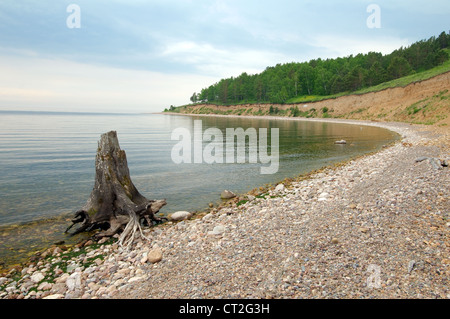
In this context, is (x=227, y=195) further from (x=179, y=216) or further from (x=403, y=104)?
(x=403, y=104)

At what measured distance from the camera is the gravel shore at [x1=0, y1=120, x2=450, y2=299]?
17.1 ft

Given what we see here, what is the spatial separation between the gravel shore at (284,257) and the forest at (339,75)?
110 meters

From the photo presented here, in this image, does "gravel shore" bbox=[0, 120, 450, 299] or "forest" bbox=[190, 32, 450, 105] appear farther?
"forest" bbox=[190, 32, 450, 105]

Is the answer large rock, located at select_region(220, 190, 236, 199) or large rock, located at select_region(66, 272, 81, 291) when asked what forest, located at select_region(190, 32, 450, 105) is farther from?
large rock, located at select_region(66, 272, 81, 291)

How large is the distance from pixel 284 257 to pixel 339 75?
138m

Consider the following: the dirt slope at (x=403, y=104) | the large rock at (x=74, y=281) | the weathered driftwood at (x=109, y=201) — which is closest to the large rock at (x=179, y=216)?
the weathered driftwood at (x=109, y=201)

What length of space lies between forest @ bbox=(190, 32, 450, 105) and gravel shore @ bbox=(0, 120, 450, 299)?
11018 cm

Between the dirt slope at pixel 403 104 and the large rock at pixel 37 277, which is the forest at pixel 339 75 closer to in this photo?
the dirt slope at pixel 403 104

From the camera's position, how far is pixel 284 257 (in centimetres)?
641

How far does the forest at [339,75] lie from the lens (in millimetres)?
99562

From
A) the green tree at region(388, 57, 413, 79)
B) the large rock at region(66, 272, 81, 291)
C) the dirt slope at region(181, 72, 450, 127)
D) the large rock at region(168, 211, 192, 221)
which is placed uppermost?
the green tree at region(388, 57, 413, 79)

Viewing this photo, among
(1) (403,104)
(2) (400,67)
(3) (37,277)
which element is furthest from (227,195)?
(2) (400,67)

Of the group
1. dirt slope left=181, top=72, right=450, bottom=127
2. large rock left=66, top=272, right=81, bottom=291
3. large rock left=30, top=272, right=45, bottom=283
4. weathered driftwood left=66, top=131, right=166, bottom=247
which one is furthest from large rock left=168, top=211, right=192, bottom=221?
dirt slope left=181, top=72, right=450, bottom=127
